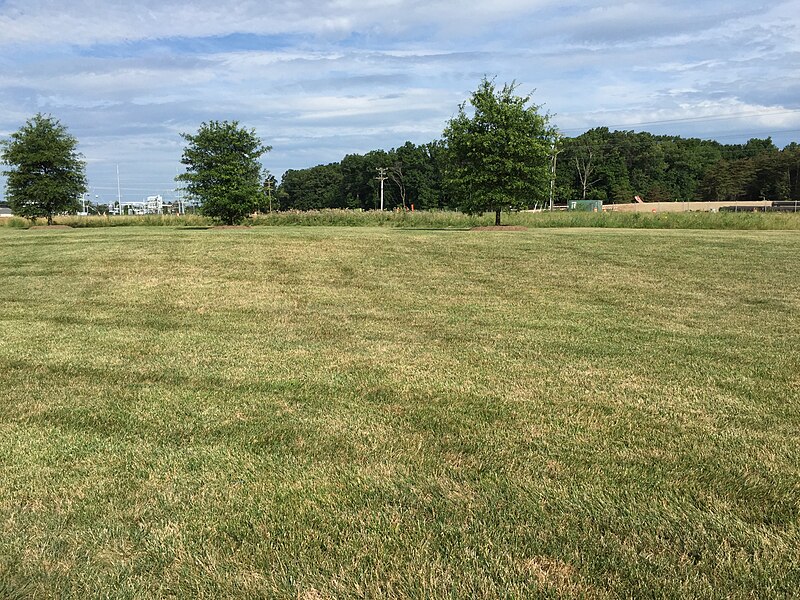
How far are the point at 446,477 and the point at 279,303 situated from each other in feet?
19.3

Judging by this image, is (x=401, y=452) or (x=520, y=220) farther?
(x=520, y=220)

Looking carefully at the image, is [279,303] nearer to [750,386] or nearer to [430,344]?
[430,344]

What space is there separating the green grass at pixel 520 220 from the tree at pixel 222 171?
676 cm

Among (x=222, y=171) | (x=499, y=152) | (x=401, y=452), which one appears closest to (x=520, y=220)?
(x=499, y=152)

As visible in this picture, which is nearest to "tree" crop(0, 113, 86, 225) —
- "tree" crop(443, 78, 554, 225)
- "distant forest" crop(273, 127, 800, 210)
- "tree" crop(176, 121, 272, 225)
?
"tree" crop(176, 121, 272, 225)

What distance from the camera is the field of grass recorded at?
2.39m

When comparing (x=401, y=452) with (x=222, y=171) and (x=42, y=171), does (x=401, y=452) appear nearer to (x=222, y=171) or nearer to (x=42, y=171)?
(x=222, y=171)

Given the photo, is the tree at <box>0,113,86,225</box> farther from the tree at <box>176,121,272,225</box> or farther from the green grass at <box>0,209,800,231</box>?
the tree at <box>176,121,272,225</box>

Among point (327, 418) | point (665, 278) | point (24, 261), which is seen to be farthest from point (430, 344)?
point (24, 261)

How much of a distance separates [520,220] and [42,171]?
30.8 metres

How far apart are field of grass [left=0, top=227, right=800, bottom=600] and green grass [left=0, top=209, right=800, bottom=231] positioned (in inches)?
813

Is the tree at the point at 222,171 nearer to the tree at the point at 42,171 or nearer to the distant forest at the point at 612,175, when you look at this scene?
the tree at the point at 42,171

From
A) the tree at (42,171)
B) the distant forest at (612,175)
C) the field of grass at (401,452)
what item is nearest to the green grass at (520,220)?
the tree at (42,171)

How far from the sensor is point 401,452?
11.3 feet
